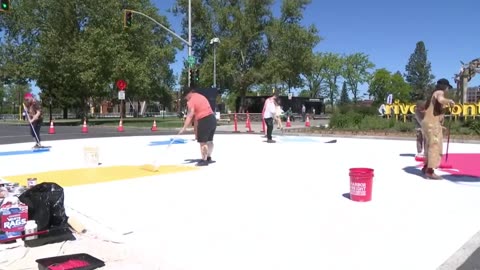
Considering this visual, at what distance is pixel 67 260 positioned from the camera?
459 cm

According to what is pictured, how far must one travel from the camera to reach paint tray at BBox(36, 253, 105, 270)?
441cm

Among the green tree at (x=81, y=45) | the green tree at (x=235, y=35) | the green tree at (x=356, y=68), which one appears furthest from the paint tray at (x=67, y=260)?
the green tree at (x=356, y=68)

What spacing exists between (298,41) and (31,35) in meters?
26.9

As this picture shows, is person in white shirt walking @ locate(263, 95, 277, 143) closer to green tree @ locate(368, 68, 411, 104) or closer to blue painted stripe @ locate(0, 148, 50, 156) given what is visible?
blue painted stripe @ locate(0, 148, 50, 156)

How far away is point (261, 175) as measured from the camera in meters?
9.93

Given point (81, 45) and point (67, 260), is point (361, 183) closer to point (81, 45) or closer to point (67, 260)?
point (67, 260)

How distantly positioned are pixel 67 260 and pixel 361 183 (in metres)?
4.30

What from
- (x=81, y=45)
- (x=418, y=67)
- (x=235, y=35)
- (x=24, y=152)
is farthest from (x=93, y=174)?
(x=418, y=67)

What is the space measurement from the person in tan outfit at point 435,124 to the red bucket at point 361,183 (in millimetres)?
2332

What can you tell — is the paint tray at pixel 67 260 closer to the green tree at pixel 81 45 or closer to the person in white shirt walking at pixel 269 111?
the person in white shirt walking at pixel 269 111

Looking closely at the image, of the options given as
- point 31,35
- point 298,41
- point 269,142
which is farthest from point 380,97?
point 269,142

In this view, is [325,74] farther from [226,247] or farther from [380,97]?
[226,247]

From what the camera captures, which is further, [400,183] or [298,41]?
[298,41]

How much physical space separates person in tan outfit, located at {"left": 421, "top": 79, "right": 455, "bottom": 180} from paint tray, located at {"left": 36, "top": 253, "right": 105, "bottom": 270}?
653cm
